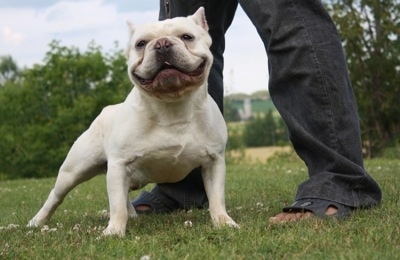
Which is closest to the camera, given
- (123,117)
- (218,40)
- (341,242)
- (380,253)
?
(380,253)

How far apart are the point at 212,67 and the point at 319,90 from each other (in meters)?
1.23

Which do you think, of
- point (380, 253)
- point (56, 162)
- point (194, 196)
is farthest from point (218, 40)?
point (56, 162)

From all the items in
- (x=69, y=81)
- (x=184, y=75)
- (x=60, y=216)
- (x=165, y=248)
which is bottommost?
(x=69, y=81)

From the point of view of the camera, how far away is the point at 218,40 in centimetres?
474

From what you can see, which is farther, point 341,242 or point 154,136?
point 154,136

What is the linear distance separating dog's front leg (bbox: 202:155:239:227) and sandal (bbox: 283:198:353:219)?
14.5 inches

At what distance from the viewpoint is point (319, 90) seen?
12.3 feet

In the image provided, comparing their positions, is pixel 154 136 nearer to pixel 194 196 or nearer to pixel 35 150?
pixel 194 196

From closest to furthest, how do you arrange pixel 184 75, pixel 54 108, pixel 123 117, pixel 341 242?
1. pixel 341 242
2. pixel 184 75
3. pixel 123 117
4. pixel 54 108

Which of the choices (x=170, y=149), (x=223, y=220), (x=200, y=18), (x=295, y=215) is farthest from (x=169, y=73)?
(x=295, y=215)

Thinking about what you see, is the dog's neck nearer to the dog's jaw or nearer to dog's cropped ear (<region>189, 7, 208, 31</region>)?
the dog's jaw

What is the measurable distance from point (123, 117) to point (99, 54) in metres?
28.7

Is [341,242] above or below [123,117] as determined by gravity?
below

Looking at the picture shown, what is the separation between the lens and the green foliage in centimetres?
2909
